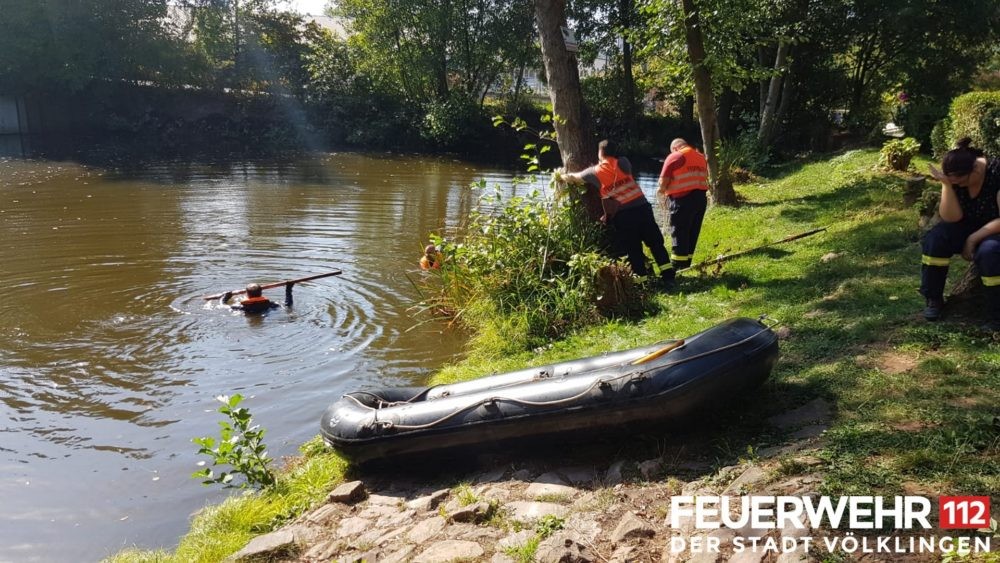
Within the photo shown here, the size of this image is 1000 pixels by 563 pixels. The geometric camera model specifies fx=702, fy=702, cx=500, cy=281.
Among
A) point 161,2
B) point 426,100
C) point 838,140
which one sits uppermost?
point 161,2

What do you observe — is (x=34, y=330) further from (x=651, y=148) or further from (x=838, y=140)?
(x=651, y=148)

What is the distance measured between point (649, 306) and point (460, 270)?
234 cm

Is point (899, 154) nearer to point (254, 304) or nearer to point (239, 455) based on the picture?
point (254, 304)

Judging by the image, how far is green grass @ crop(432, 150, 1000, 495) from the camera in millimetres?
3289

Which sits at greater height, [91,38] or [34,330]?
[91,38]

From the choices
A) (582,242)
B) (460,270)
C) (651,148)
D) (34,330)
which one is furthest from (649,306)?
(651,148)

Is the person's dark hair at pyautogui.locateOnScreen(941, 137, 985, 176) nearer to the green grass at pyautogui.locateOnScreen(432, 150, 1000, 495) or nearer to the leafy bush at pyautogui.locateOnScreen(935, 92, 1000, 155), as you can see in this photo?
the green grass at pyautogui.locateOnScreen(432, 150, 1000, 495)

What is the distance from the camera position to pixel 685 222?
7910 mm

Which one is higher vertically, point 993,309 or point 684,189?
point 684,189

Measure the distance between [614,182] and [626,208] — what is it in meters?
0.31

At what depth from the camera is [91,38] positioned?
99.8ft

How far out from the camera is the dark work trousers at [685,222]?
785 cm

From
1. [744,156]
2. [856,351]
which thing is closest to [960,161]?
[856,351]

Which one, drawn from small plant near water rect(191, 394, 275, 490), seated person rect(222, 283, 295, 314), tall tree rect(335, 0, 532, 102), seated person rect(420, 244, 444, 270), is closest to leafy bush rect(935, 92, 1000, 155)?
seated person rect(420, 244, 444, 270)
